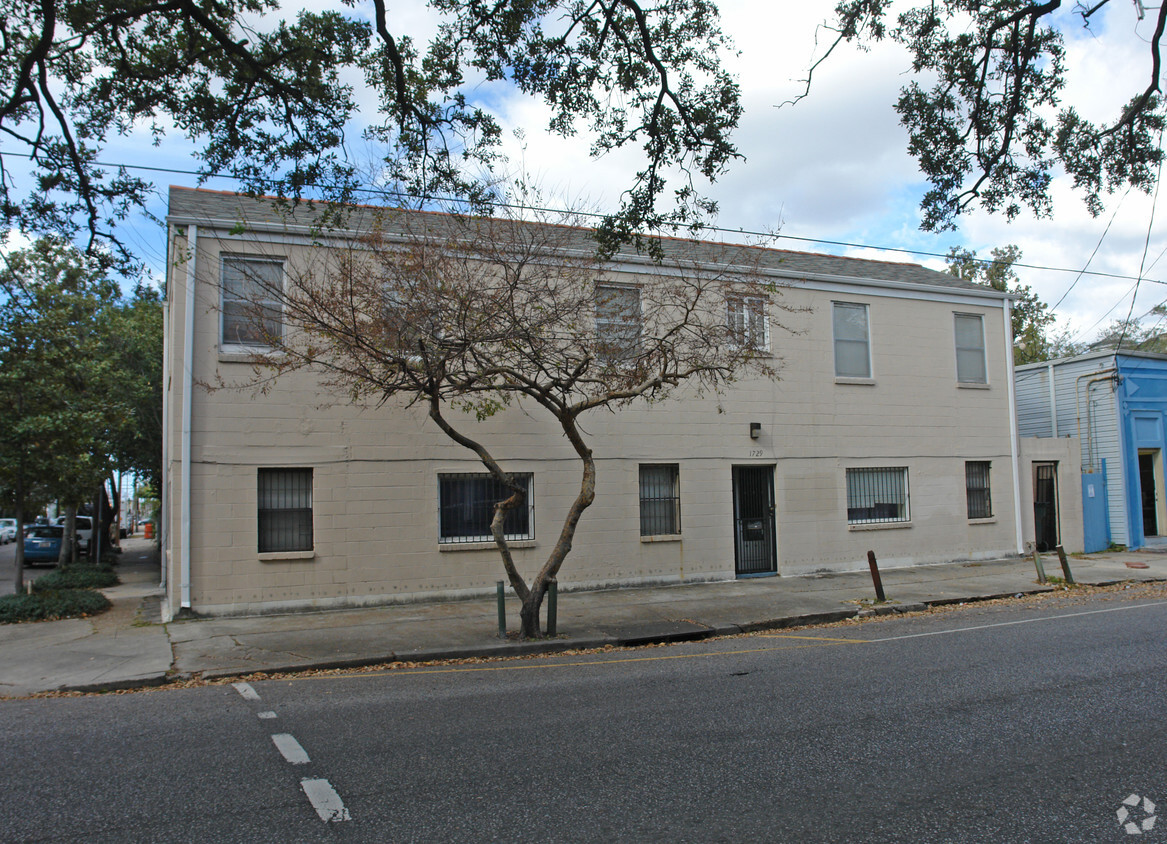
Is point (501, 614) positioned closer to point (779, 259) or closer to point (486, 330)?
point (486, 330)

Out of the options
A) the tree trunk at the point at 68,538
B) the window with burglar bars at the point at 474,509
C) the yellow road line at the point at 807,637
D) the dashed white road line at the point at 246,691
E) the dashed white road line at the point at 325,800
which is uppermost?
the window with burglar bars at the point at 474,509

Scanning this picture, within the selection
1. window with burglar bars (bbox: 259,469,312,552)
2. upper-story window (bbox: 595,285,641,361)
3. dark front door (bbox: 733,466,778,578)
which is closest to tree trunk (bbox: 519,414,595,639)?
upper-story window (bbox: 595,285,641,361)

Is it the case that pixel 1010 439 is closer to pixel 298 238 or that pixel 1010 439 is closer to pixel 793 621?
pixel 793 621

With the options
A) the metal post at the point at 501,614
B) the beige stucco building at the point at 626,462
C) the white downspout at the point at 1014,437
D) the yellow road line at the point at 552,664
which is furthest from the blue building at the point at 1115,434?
the metal post at the point at 501,614

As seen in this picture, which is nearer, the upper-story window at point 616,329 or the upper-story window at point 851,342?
the upper-story window at point 616,329

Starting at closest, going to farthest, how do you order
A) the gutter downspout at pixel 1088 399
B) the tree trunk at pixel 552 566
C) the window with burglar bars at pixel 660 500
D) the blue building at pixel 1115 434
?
the tree trunk at pixel 552 566, the window with burglar bars at pixel 660 500, the blue building at pixel 1115 434, the gutter downspout at pixel 1088 399

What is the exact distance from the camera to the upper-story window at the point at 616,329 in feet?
36.5

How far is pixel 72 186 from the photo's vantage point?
28.5 feet

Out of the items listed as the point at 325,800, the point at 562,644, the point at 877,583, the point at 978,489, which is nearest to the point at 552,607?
the point at 562,644

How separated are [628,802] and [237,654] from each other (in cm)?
682

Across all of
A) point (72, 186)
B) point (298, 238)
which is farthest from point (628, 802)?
point (298, 238)

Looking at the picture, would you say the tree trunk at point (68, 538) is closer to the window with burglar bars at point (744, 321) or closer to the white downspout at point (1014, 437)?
the window with burglar bars at point (744, 321)

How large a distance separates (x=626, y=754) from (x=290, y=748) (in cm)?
238

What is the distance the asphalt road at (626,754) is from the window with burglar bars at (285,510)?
467cm
